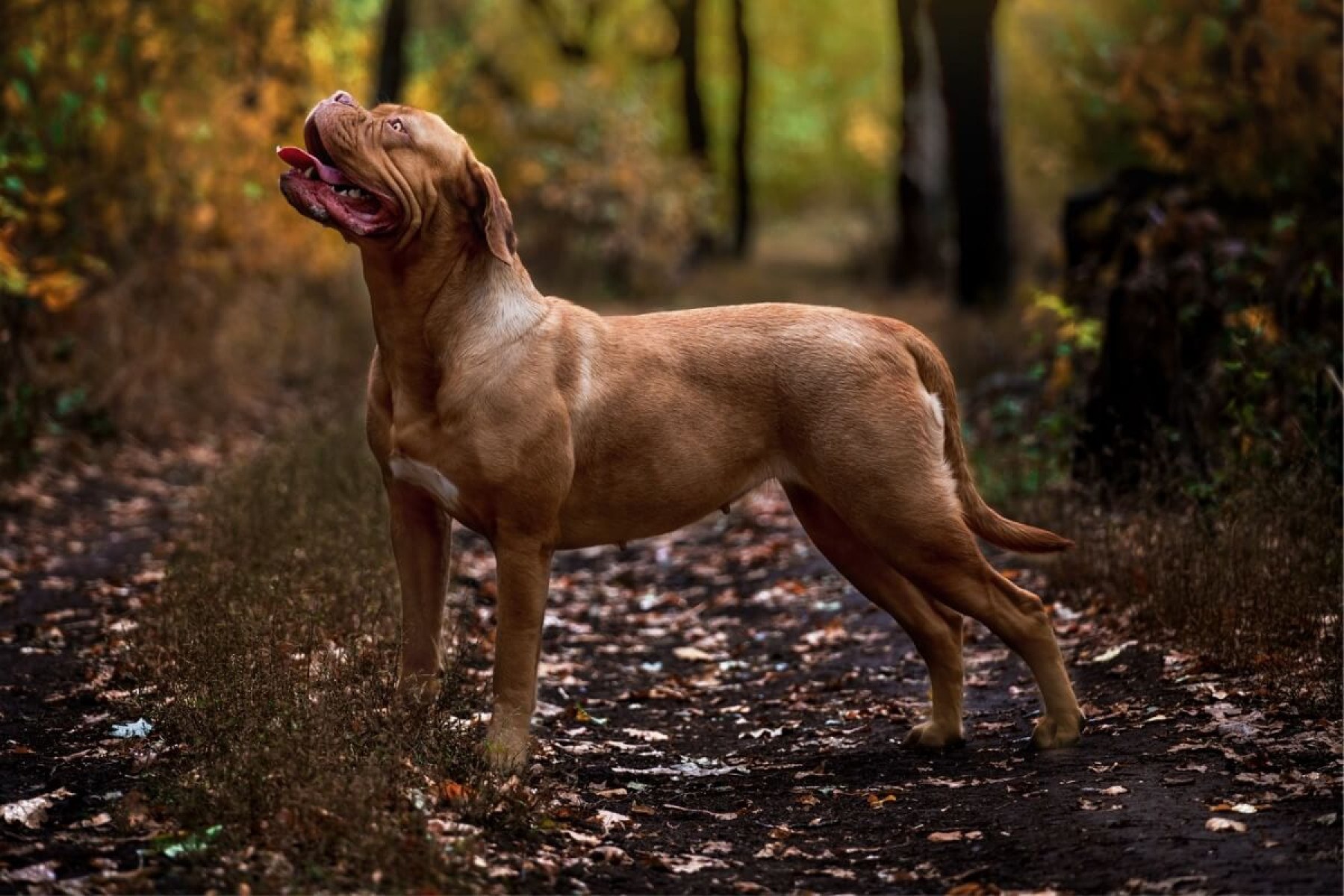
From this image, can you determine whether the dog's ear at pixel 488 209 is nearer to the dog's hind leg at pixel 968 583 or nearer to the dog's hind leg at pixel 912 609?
the dog's hind leg at pixel 912 609

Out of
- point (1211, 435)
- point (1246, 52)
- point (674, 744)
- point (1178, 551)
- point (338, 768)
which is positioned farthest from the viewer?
point (1246, 52)

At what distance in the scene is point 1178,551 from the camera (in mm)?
6785

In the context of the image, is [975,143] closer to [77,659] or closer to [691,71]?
[77,659]

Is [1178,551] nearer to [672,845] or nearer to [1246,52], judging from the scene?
[672,845]

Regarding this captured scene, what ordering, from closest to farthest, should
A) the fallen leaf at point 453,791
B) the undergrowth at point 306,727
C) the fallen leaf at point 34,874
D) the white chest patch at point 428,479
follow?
the fallen leaf at point 34,874
the undergrowth at point 306,727
the fallen leaf at point 453,791
the white chest patch at point 428,479

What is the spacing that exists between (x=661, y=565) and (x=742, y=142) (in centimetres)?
2312

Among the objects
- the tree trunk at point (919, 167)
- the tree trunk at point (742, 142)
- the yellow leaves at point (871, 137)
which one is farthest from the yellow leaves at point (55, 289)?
the yellow leaves at point (871, 137)

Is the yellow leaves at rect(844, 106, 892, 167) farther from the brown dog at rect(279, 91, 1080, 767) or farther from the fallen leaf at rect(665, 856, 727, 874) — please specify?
the fallen leaf at rect(665, 856, 727, 874)

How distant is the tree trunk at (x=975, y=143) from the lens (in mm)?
16000

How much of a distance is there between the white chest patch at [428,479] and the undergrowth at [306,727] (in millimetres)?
662

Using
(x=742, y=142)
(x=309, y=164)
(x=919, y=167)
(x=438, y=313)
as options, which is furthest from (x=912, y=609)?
(x=742, y=142)

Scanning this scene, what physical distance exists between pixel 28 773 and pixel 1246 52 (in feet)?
29.7

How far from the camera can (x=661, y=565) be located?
10062 millimetres

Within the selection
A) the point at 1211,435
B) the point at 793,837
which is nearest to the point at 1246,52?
the point at 1211,435
